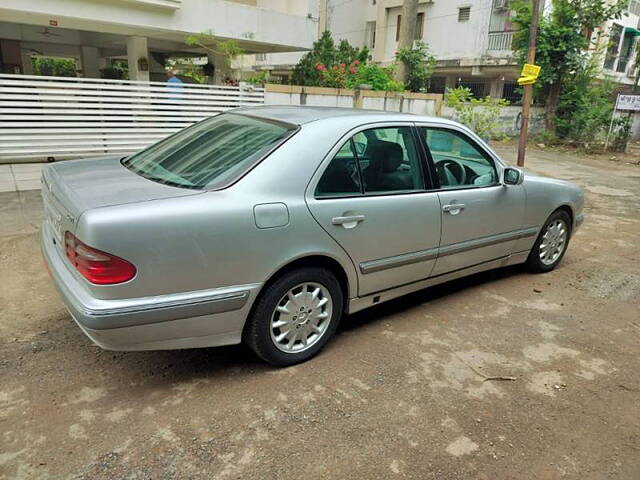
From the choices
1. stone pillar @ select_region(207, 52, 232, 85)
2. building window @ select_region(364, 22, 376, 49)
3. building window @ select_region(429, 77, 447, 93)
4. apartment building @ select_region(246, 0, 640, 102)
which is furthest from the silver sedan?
building window @ select_region(364, 22, 376, 49)

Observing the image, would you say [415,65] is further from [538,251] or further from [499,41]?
[538,251]

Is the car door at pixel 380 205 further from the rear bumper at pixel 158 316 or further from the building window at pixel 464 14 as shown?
the building window at pixel 464 14

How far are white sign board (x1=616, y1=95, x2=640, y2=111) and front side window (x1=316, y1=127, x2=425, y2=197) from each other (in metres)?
14.7

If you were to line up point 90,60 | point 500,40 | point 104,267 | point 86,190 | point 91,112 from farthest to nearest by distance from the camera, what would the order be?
point 500,40 < point 90,60 < point 91,112 < point 86,190 < point 104,267

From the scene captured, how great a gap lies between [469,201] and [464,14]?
22086 mm

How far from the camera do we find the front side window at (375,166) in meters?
3.12

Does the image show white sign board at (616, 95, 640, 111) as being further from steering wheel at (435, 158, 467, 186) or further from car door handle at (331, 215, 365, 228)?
car door handle at (331, 215, 365, 228)

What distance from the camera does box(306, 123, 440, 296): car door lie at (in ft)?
10.1

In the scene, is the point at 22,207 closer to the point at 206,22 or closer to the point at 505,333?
the point at 505,333

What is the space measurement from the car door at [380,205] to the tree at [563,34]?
16.2 metres

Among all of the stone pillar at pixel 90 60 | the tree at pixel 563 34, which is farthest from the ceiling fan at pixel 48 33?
the tree at pixel 563 34

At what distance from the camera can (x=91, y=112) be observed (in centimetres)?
790

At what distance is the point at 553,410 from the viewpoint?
279 centimetres

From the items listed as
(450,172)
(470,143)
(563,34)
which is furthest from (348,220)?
(563,34)
